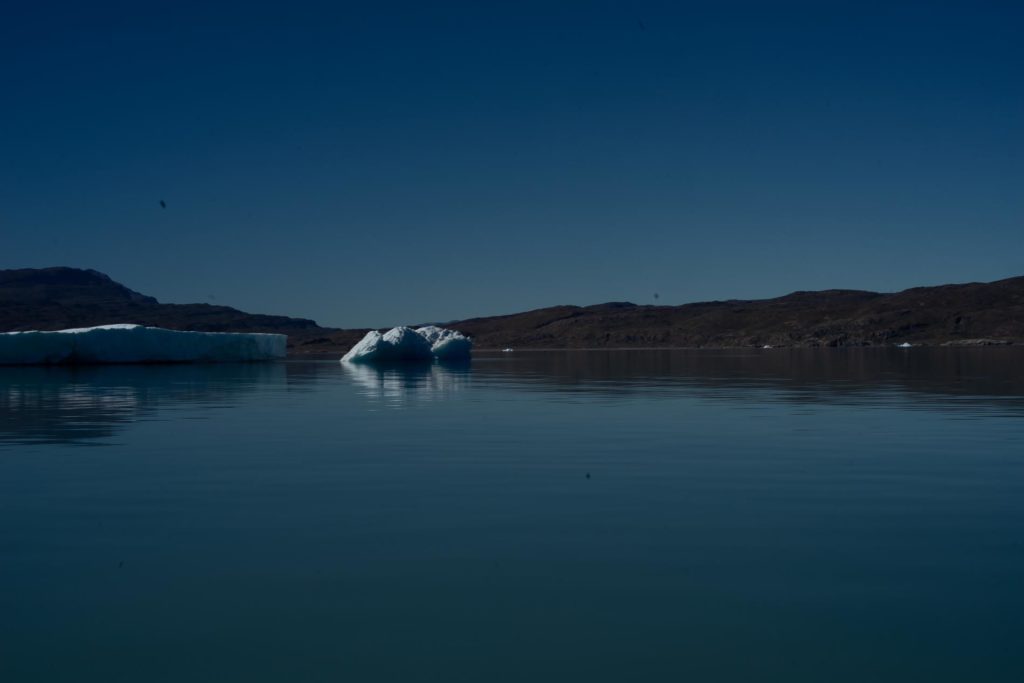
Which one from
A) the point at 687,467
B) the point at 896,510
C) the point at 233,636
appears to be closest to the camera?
the point at 233,636

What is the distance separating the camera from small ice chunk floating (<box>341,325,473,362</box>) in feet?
208

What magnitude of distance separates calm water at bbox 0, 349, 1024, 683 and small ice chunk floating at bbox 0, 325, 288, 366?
43697 mm

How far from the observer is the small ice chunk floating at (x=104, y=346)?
54500mm

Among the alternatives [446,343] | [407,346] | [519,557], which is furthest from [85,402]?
[446,343]

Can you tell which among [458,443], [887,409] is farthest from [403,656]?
[887,409]

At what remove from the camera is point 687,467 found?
37.7ft

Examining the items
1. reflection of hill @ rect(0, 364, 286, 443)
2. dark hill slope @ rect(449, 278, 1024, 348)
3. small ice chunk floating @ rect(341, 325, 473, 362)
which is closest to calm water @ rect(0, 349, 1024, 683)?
reflection of hill @ rect(0, 364, 286, 443)

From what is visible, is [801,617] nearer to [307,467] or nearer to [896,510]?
[896,510]

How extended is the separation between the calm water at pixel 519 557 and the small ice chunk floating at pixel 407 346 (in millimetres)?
47699

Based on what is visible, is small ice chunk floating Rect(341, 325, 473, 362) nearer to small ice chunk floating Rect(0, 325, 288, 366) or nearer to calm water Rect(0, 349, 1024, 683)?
small ice chunk floating Rect(0, 325, 288, 366)

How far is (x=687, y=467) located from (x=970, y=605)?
229 inches

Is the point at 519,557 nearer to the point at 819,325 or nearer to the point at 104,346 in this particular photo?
the point at 104,346

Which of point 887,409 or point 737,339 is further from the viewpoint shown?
point 737,339

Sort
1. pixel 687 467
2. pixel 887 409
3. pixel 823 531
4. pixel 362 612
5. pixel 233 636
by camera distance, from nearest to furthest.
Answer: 1. pixel 233 636
2. pixel 362 612
3. pixel 823 531
4. pixel 687 467
5. pixel 887 409
